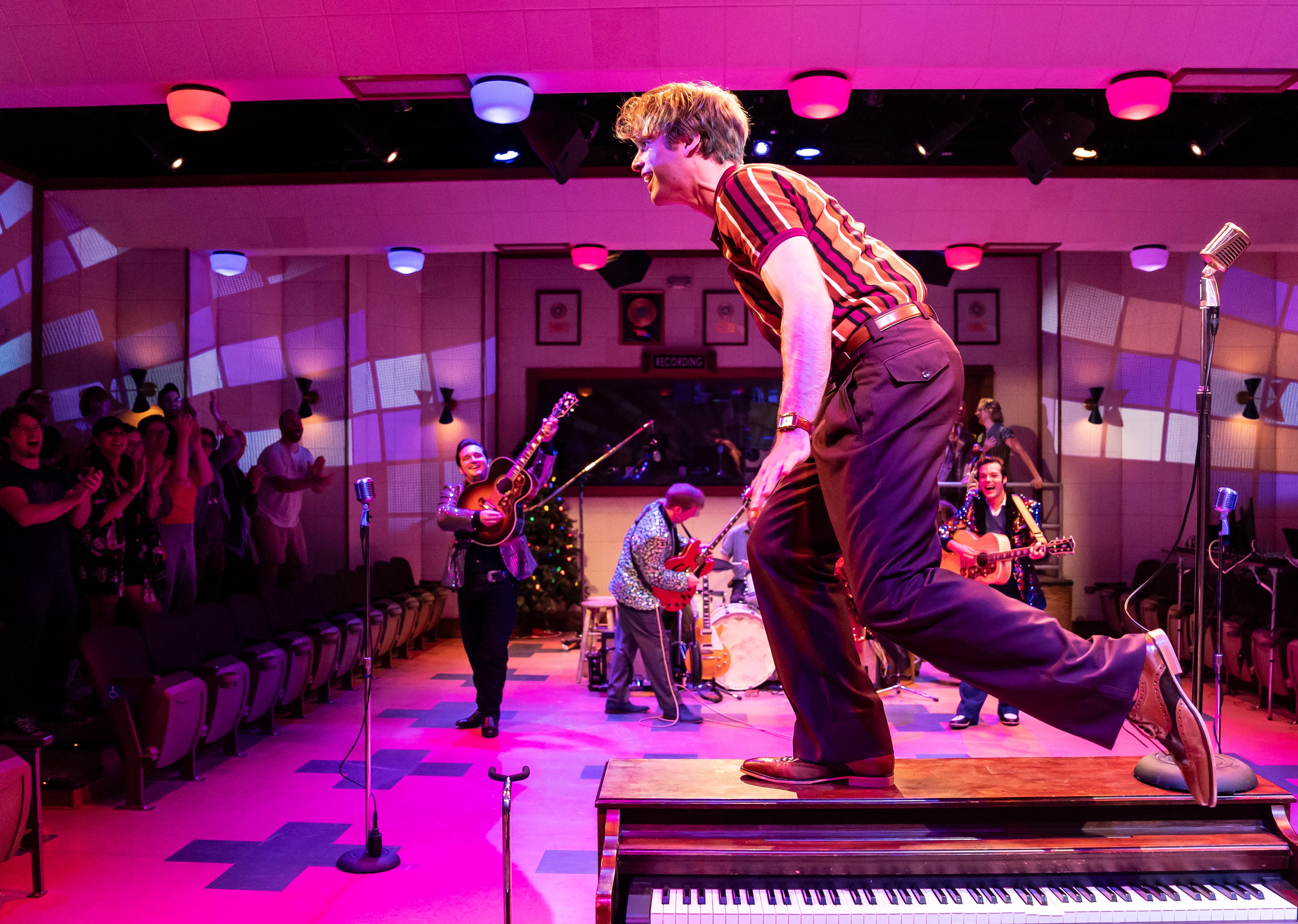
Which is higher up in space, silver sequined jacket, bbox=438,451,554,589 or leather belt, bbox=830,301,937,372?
leather belt, bbox=830,301,937,372

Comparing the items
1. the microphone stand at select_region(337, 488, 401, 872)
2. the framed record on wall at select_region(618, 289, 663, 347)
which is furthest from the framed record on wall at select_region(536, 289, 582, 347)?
the microphone stand at select_region(337, 488, 401, 872)

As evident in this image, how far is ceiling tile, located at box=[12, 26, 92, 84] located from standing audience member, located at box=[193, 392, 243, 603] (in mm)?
2902

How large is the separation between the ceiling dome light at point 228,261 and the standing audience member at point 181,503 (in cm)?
239

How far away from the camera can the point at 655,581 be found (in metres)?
6.27

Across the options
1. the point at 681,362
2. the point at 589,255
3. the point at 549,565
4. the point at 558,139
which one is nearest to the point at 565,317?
the point at 681,362

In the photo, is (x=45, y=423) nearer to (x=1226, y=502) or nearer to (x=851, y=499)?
(x=851, y=499)

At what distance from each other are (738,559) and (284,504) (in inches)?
165

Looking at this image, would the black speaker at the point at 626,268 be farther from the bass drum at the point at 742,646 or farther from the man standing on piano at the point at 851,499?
the man standing on piano at the point at 851,499

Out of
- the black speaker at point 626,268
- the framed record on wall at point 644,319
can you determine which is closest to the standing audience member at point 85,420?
the black speaker at point 626,268

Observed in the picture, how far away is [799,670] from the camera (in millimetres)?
2227

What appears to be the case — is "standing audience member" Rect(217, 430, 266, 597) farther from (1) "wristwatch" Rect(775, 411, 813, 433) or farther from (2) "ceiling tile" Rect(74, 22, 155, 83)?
(1) "wristwatch" Rect(775, 411, 813, 433)

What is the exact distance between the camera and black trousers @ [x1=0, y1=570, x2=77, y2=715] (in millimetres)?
4941

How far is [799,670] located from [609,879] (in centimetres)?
67

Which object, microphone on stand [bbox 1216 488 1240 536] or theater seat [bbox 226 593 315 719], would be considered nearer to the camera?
microphone on stand [bbox 1216 488 1240 536]
